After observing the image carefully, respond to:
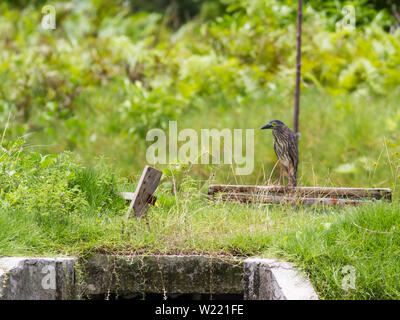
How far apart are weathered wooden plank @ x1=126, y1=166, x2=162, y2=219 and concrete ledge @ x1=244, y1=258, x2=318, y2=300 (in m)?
0.95

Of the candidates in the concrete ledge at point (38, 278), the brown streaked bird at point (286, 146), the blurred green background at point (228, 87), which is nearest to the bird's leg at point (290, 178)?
the brown streaked bird at point (286, 146)

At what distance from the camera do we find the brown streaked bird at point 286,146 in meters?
4.30

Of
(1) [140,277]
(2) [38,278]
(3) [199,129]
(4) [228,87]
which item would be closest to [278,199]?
(1) [140,277]

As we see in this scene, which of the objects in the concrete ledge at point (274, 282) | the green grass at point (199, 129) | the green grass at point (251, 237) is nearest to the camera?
the concrete ledge at point (274, 282)

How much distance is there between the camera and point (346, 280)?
3.27 meters

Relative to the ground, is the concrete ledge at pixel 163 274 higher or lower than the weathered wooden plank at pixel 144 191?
lower

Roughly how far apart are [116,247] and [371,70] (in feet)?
20.0

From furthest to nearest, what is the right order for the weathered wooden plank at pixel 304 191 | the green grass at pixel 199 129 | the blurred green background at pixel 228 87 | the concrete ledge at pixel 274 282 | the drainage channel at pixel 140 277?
the blurred green background at pixel 228 87, the weathered wooden plank at pixel 304 191, the green grass at pixel 199 129, the drainage channel at pixel 140 277, the concrete ledge at pixel 274 282

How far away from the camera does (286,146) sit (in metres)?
4.34

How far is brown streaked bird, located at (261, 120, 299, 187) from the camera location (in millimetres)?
4297

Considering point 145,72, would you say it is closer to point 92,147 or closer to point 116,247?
point 92,147

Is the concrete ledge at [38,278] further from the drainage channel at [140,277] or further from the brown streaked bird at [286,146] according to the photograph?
the brown streaked bird at [286,146]

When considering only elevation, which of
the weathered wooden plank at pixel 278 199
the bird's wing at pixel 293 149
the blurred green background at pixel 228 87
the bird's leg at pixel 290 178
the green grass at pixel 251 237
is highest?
the blurred green background at pixel 228 87

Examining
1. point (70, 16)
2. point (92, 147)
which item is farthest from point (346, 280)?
point (70, 16)
